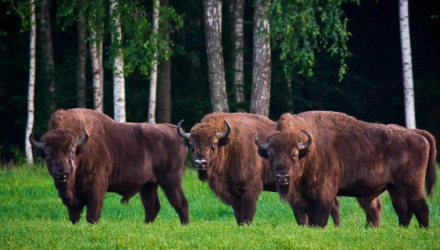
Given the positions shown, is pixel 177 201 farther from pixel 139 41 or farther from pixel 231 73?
pixel 231 73

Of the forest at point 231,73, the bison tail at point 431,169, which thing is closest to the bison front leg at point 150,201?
the bison tail at point 431,169

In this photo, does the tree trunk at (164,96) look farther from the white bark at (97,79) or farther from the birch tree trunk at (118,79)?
the birch tree trunk at (118,79)

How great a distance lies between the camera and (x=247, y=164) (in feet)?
41.1

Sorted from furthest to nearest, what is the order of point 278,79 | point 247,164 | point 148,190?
1. point 278,79
2. point 148,190
3. point 247,164

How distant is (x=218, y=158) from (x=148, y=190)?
1989 mm

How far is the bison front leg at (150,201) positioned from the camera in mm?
13742

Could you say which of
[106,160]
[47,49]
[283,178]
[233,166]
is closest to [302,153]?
[283,178]

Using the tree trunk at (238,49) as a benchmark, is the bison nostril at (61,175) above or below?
below

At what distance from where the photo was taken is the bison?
12.3m

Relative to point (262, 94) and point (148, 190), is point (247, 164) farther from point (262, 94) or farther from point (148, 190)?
point (262, 94)

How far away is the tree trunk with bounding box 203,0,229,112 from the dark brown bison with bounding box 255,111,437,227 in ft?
31.1

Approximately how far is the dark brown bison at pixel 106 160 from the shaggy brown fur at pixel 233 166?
97cm

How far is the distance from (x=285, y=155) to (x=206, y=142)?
1771mm

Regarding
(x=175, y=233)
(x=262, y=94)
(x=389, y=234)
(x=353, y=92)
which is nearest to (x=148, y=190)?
(x=175, y=233)
